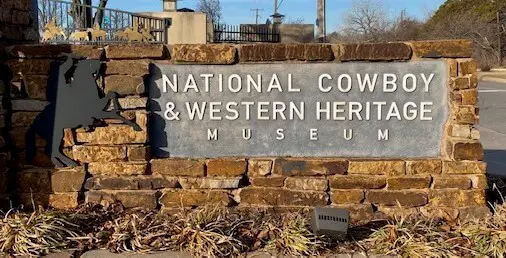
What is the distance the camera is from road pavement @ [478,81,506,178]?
6.42m

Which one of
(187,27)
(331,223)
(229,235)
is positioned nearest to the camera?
(331,223)

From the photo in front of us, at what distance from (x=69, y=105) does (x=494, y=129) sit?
804cm

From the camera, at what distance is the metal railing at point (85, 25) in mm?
10398

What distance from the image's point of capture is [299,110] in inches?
168

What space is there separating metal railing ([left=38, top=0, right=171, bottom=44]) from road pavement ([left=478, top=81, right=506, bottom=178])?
6425mm

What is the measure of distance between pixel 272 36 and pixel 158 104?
16.5 m

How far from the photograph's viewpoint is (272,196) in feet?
13.8

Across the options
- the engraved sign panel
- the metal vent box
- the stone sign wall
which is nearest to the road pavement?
the stone sign wall

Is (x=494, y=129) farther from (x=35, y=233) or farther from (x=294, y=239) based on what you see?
(x=35, y=233)

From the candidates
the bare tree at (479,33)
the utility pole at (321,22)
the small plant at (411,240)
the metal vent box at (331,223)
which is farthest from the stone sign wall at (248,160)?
the bare tree at (479,33)

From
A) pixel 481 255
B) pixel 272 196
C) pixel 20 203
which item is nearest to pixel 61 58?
pixel 20 203

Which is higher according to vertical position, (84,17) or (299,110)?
(84,17)

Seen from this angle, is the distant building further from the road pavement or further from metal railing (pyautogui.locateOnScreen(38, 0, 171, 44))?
the road pavement

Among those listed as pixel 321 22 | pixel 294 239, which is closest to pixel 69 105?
pixel 294 239
